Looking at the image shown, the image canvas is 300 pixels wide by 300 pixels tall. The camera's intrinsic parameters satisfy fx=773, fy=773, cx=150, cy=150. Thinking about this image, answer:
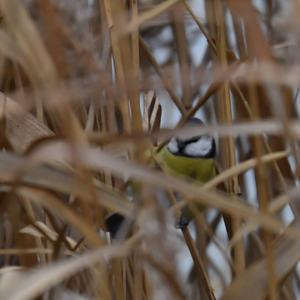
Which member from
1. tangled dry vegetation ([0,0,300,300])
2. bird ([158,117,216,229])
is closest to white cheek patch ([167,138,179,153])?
bird ([158,117,216,229])

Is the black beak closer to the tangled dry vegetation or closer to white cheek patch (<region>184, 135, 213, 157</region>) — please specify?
white cheek patch (<region>184, 135, 213, 157</region>)

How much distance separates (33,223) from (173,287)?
25 centimetres

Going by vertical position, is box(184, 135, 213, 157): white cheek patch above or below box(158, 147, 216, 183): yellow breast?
above

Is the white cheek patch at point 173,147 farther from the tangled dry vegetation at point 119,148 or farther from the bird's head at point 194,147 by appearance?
the tangled dry vegetation at point 119,148

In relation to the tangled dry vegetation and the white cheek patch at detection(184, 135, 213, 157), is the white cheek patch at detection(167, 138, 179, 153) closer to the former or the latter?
the white cheek patch at detection(184, 135, 213, 157)

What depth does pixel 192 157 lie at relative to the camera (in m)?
1.20

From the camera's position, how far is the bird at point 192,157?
3.77ft

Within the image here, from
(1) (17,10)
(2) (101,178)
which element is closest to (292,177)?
(2) (101,178)

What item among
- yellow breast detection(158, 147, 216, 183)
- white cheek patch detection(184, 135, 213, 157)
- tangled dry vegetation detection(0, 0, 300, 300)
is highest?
tangled dry vegetation detection(0, 0, 300, 300)

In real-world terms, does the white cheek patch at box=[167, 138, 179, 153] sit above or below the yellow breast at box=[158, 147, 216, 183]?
above

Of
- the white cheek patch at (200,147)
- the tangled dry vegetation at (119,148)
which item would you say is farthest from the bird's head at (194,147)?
the tangled dry vegetation at (119,148)

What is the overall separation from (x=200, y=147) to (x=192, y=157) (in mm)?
21

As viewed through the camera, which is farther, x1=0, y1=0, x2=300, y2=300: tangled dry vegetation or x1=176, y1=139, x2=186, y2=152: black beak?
x1=176, y1=139, x2=186, y2=152: black beak

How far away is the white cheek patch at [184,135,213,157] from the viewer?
45.7 inches
